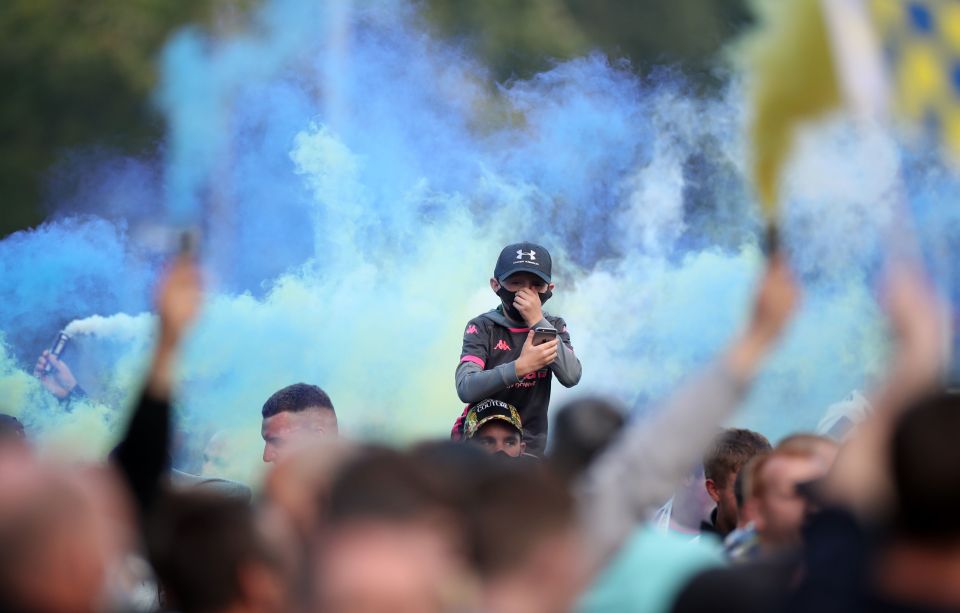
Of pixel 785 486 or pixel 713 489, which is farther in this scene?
pixel 713 489

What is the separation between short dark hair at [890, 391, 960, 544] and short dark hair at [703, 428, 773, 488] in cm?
277

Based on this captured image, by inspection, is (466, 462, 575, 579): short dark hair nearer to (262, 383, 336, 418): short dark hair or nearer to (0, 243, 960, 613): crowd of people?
(0, 243, 960, 613): crowd of people

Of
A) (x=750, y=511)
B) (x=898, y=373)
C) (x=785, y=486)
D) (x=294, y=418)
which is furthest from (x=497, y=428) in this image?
(x=898, y=373)

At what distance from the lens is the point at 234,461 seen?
7.45 meters

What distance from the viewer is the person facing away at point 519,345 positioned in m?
5.27

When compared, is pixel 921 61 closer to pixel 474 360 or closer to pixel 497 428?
pixel 497 428

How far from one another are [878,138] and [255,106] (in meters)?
3.54

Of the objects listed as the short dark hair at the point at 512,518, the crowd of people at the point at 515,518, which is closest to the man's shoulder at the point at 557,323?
the crowd of people at the point at 515,518

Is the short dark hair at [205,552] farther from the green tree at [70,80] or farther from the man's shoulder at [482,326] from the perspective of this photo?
the green tree at [70,80]

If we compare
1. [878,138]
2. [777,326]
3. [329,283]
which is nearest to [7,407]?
[329,283]

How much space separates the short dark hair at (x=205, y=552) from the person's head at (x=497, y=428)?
8.58 feet

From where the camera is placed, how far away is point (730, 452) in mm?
4703

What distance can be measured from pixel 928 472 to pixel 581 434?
3.31ft

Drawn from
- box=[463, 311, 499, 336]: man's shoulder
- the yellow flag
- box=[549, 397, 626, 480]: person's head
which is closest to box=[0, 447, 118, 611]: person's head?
box=[549, 397, 626, 480]: person's head
